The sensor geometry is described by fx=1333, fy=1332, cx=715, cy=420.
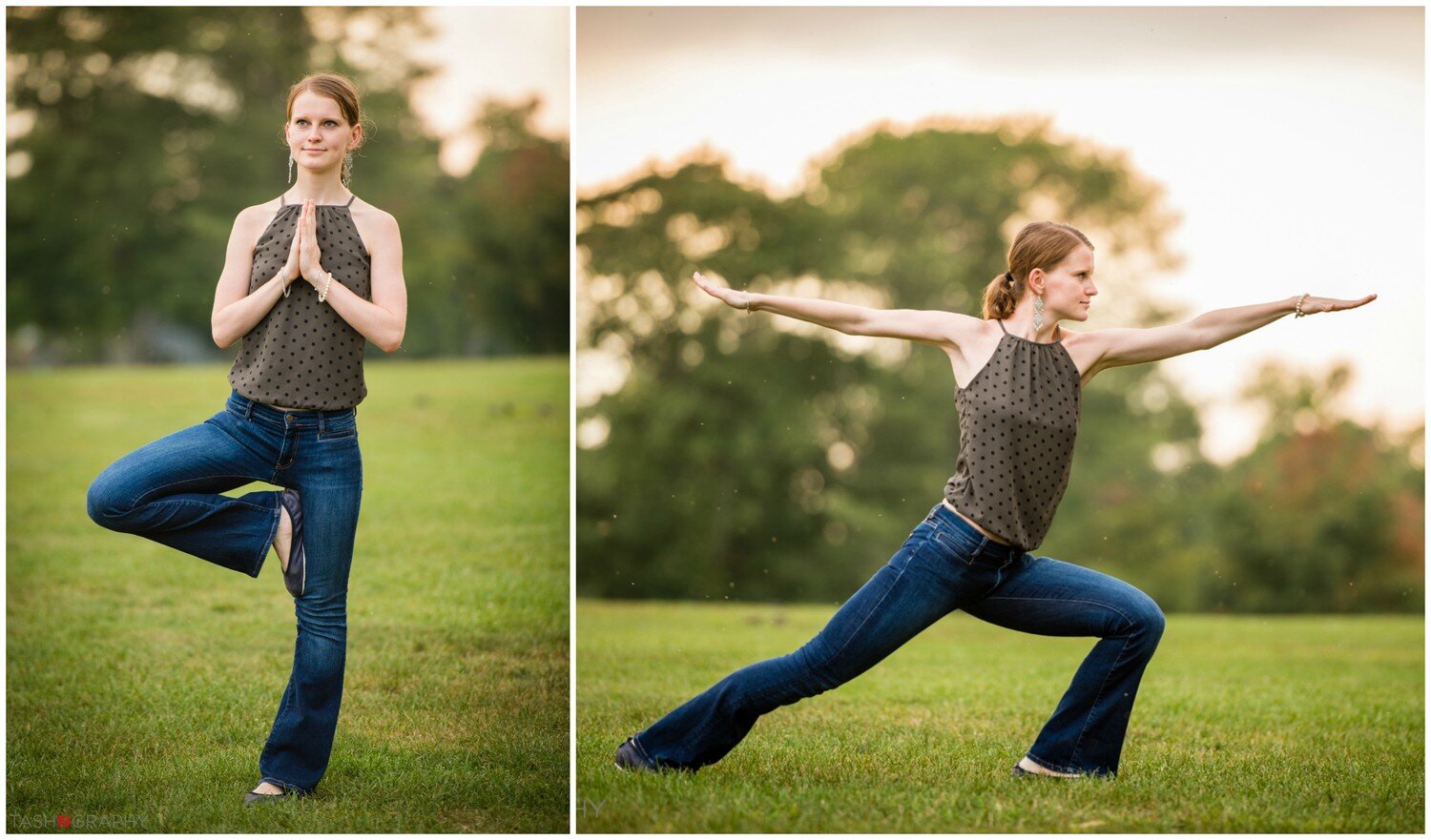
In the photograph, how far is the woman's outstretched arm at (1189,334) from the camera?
3.38 meters

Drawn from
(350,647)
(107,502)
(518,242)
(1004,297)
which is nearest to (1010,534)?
(1004,297)

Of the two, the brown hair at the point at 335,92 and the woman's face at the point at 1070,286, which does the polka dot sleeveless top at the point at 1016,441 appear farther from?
the brown hair at the point at 335,92

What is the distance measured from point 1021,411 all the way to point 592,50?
6154 mm

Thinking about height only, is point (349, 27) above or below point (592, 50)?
above

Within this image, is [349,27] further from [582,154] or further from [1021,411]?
[1021,411]

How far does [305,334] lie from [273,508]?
1.46ft

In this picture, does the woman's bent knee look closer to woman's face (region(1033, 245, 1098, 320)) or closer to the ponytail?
the ponytail

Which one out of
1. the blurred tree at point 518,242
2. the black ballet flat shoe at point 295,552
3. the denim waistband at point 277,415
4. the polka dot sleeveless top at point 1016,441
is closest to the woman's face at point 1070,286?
the polka dot sleeveless top at point 1016,441

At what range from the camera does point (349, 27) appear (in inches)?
501

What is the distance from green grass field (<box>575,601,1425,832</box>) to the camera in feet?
10.8

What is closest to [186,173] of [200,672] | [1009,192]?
[1009,192]

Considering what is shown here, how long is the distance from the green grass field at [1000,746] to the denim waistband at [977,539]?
62 cm

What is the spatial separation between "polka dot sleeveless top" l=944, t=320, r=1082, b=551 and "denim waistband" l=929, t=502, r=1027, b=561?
0.08 feet

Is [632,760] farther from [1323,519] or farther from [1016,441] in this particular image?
[1323,519]
